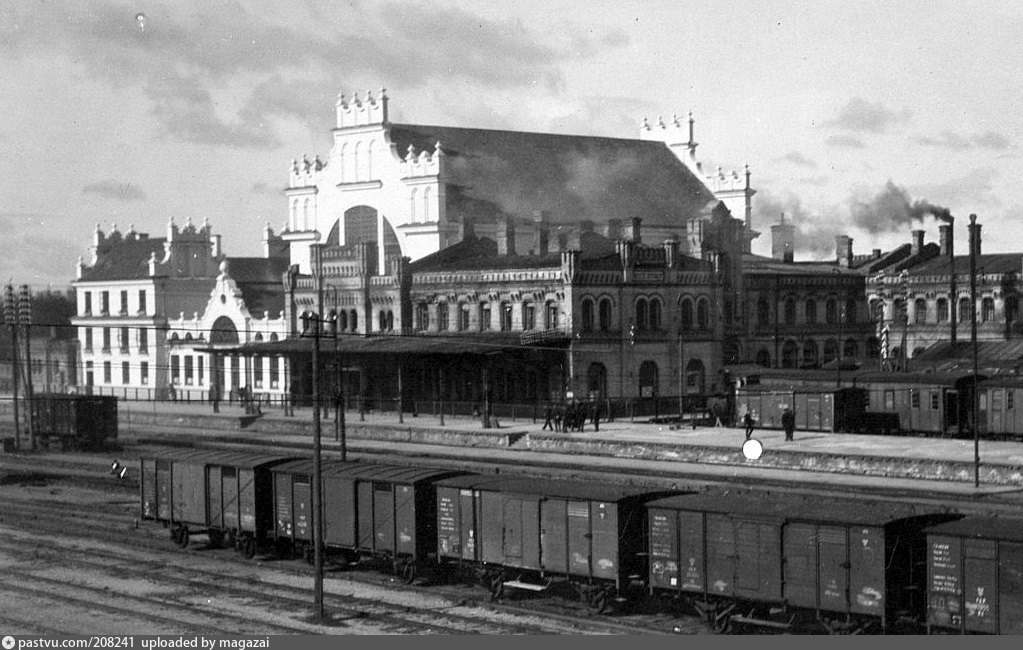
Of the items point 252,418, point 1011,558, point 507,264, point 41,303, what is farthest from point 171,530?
point 41,303

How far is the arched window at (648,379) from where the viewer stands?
76.2m

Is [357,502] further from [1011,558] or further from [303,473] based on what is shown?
[1011,558]

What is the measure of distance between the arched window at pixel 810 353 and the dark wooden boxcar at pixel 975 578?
220ft

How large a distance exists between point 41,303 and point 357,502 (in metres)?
119

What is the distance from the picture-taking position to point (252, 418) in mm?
72688

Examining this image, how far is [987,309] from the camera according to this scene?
82.0 metres

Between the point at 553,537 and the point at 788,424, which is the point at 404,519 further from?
the point at 788,424

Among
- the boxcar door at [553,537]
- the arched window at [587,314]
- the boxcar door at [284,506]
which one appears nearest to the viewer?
the boxcar door at [553,537]

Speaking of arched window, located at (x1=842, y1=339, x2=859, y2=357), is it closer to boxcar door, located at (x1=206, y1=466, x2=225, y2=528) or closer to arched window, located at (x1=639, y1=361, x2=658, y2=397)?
arched window, located at (x1=639, y1=361, x2=658, y2=397)

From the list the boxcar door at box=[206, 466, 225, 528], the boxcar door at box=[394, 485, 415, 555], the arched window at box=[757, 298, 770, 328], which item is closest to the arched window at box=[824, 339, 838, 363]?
the arched window at box=[757, 298, 770, 328]

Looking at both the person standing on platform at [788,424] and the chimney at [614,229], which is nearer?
the person standing on platform at [788,424]

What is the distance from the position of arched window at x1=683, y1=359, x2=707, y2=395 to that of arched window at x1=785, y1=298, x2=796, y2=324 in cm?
1344

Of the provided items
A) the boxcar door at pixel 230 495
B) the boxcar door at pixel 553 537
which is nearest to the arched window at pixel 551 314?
the boxcar door at pixel 230 495

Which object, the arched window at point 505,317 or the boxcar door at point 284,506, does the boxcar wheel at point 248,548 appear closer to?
the boxcar door at point 284,506
